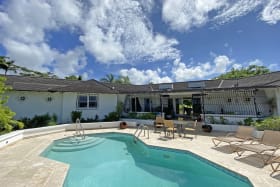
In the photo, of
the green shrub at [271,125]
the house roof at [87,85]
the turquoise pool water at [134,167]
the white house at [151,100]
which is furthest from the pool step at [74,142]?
the green shrub at [271,125]

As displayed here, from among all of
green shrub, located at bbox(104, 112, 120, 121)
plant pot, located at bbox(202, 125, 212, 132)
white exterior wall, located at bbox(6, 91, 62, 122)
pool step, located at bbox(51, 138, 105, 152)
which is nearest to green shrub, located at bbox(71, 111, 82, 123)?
white exterior wall, located at bbox(6, 91, 62, 122)

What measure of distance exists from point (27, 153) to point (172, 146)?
754 cm

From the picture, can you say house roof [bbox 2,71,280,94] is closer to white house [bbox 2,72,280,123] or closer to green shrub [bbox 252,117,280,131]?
white house [bbox 2,72,280,123]

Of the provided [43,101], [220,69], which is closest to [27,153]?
[43,101]

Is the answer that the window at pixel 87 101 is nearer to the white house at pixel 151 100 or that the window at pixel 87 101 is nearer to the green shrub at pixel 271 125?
the white house at pixel 151 100

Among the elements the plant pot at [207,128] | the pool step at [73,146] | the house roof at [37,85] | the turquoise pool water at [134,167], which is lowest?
the turquoise pool water at [134,167]

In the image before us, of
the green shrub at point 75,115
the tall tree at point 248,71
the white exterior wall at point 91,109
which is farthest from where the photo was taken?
the tall tree at point 248,71

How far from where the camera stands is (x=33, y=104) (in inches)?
588

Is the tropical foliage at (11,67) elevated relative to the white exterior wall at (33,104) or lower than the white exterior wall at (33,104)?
elevated

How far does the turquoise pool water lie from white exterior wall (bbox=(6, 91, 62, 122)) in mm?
6121

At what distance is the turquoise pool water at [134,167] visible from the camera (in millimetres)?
5711

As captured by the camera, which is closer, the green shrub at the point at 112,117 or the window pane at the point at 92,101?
the green shrub at the point at 112,117

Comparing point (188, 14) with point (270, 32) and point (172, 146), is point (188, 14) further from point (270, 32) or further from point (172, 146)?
point (172, 146)

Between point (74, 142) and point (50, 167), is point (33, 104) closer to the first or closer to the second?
point (74, 142)
